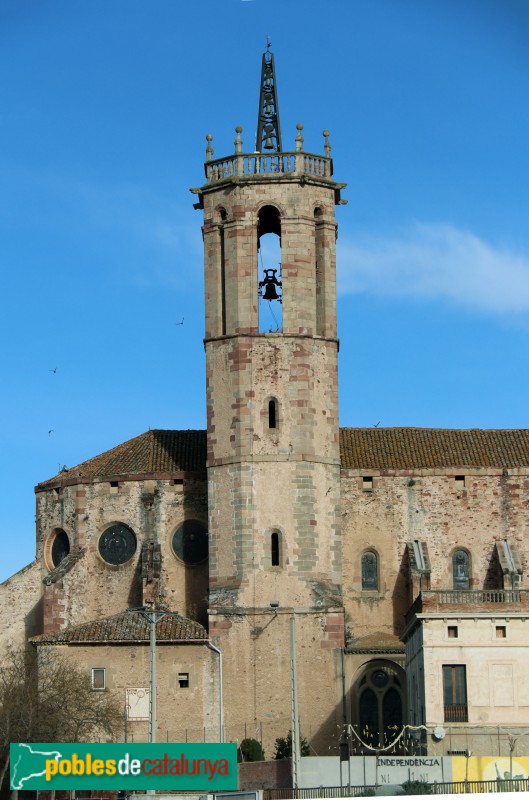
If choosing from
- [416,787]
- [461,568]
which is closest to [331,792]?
[416,787]

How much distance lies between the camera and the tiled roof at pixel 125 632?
6769cm

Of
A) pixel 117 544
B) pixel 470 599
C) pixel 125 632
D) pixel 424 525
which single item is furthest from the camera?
pixel 117 544

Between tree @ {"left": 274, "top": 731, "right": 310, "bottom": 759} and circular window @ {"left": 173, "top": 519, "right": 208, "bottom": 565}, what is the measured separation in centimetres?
901

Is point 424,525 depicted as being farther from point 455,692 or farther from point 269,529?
point 455,692

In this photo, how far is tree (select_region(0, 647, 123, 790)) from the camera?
6260 cm

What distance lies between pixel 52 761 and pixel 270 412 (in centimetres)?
2347

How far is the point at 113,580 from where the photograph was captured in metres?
73.2

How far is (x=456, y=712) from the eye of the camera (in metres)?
60.3

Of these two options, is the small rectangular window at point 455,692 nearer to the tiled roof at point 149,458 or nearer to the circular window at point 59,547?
the tiled roof at point 149,458

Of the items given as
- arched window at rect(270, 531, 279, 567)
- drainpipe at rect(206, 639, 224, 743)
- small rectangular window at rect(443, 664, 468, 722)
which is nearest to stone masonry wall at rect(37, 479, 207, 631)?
drainpipe at rect(206, 639, 224, 743)

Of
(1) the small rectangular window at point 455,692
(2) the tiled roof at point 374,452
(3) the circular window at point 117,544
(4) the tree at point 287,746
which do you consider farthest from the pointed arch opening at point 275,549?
(1) the small rectangular window at point 455,692

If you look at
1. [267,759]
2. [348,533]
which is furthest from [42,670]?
[348,533]

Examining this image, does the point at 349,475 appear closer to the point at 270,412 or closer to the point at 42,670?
the point at 270,412

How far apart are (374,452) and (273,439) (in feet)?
19.8
